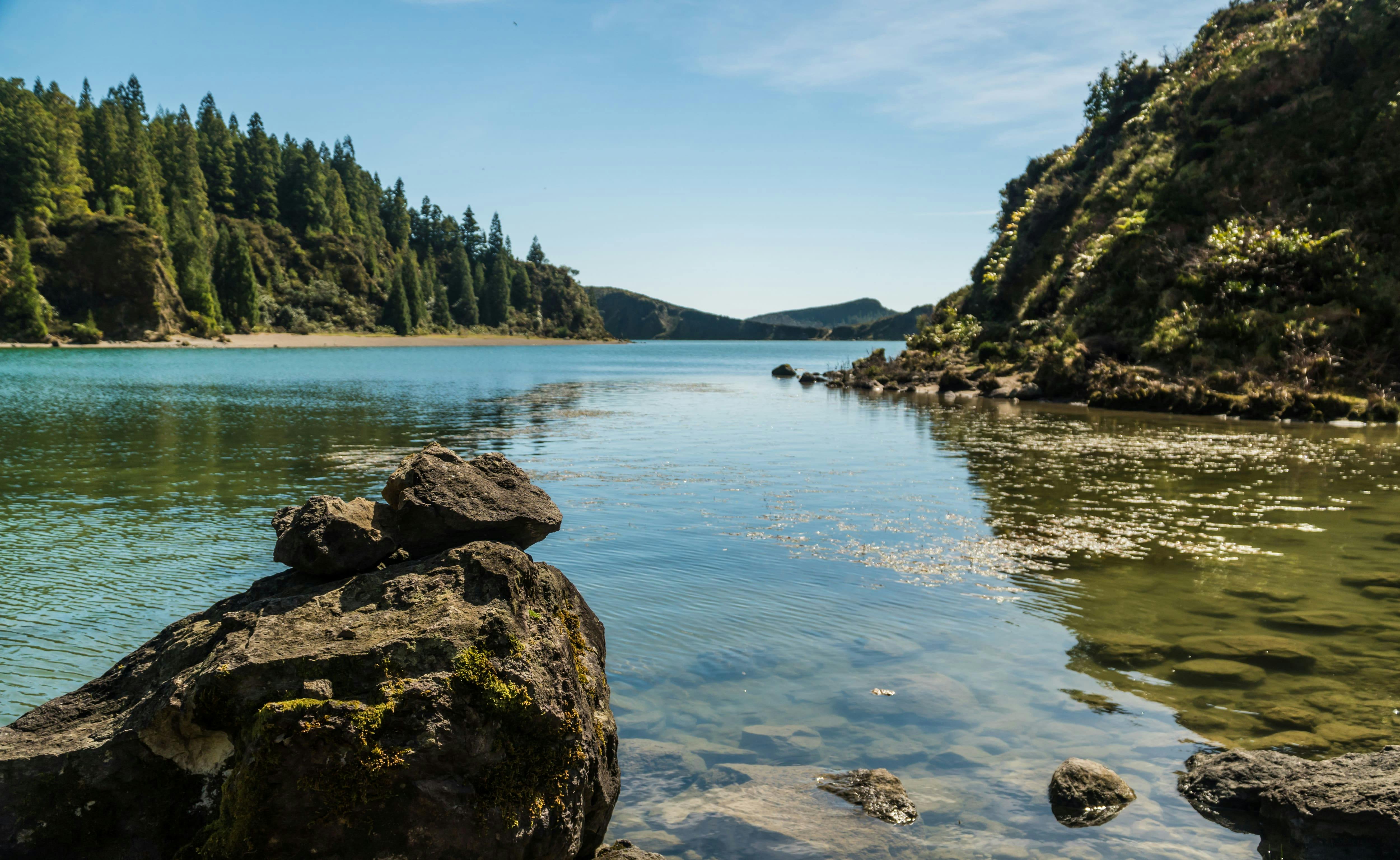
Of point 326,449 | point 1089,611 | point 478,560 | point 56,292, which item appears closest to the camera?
point 478,560

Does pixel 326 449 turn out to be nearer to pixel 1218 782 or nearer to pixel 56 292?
pixel 1218 782

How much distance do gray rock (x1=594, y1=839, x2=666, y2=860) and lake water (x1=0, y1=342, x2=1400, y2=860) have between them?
26 cm

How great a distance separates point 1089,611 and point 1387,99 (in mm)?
37586

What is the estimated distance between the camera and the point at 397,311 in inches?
5694

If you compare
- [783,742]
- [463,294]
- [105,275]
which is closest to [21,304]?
[105,275]

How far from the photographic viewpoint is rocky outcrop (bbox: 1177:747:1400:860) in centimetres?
432

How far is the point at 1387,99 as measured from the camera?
113ft

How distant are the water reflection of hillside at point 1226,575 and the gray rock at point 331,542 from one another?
5.34 m

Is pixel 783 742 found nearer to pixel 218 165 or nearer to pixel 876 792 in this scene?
pixel 876 792

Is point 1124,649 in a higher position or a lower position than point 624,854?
lower

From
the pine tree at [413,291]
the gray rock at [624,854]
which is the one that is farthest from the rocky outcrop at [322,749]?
the pine tree at [413,291]

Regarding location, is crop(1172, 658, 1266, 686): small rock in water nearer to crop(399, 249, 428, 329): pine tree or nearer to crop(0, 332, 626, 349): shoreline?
crop(0, 332, 626, 349): shoreline

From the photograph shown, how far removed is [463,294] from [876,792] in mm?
176332

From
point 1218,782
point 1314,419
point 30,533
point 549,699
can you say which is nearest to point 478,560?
point 549,699
